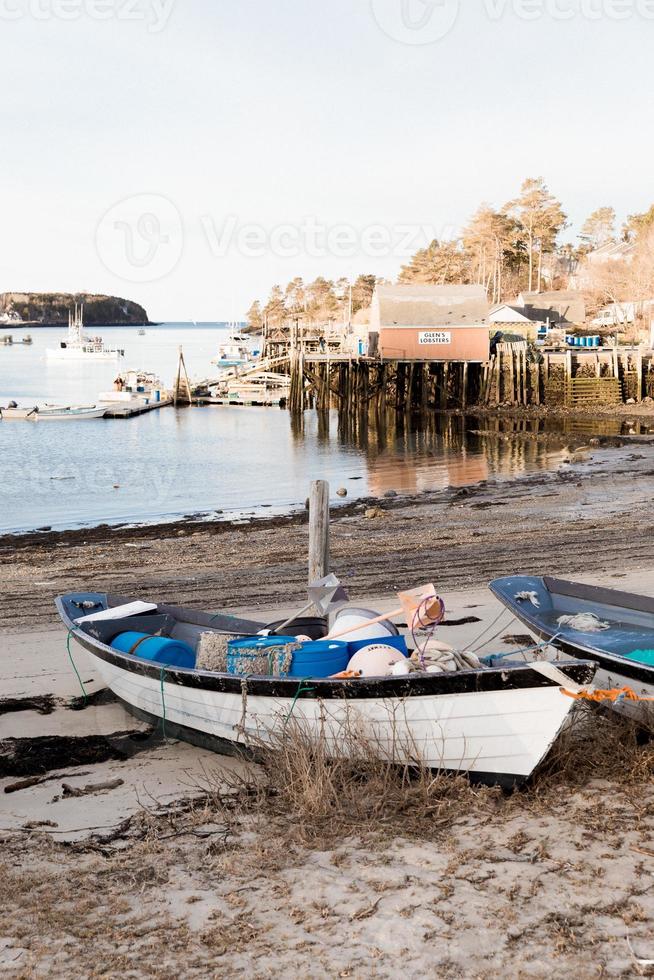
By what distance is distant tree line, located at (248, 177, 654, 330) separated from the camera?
7906 cm

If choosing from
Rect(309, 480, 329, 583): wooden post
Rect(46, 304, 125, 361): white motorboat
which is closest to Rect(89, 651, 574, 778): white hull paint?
Rect(309, 480, 329, 583): wooden post

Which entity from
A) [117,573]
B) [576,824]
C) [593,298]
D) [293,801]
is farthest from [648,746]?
[593,298]

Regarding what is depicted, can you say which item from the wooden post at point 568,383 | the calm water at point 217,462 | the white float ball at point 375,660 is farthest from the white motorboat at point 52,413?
the white float ball at point 375,660

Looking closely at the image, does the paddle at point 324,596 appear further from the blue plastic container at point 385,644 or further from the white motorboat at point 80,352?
the white motorboat at point 80,352

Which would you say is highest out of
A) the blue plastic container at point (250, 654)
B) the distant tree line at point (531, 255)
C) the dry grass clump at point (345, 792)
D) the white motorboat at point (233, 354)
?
the distant tree line at point (531, 255)

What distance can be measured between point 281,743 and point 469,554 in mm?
8452

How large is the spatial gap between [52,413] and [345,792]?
4604cm

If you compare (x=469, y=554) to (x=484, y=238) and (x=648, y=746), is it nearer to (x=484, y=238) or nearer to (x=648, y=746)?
(x=648, y=746)

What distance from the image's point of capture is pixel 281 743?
19.5 feet

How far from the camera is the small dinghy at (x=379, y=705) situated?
17.8ft

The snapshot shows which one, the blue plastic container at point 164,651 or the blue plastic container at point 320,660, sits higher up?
the blue plastic container at point 320,660

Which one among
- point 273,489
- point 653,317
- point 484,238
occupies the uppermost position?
point 484,238

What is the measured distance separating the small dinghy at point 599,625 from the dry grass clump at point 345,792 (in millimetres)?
1176

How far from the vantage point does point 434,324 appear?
50.8 meters
